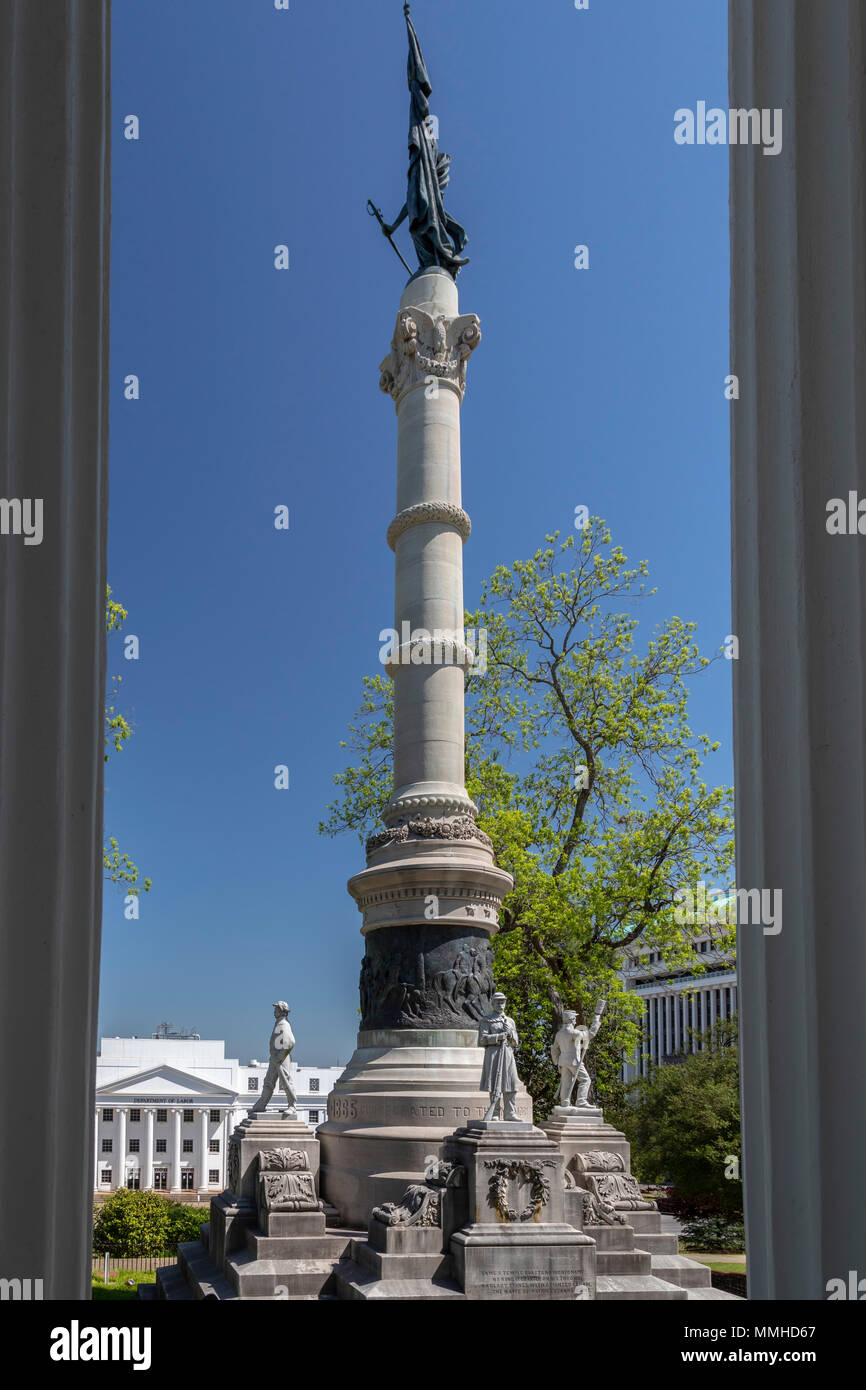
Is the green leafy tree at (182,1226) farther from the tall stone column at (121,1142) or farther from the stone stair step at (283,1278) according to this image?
the tall stone column at (121,1142)

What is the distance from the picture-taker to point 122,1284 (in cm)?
2158

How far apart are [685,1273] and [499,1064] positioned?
4093 millimetres

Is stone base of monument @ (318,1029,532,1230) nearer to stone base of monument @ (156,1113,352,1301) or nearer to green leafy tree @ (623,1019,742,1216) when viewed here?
stone base of monument @ (156,1113,352,1301)

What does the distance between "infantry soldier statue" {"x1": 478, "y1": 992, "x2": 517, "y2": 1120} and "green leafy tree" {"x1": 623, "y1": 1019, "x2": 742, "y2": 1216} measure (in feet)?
52.0

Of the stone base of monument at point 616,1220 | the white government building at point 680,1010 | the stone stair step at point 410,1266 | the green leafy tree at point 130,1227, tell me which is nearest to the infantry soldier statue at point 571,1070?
the stone base of monument at point 616,1220

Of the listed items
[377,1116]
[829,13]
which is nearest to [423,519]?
[377,1116]

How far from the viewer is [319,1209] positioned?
15.1 meters

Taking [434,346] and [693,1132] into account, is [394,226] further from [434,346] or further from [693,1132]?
[693,1132]

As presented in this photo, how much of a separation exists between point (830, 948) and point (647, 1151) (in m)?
31.2

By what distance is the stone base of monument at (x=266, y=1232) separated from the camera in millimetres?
13875

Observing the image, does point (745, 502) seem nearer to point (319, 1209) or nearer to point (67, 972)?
point (67, 972)

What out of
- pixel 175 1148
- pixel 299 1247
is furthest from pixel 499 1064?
pixel 175 1148

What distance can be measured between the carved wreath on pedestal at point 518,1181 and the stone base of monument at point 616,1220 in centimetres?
38
